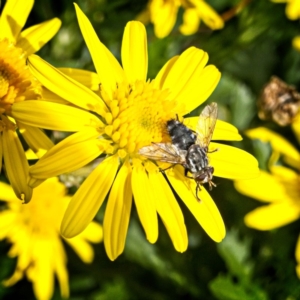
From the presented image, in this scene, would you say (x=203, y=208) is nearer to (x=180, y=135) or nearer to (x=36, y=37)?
(x=180, y=135)

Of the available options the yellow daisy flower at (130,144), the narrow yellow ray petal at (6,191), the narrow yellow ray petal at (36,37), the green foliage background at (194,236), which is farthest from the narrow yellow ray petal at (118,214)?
the green foliage background at (194,236)

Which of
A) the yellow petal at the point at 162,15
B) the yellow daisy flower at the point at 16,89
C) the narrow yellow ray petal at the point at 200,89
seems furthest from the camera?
the yellow petal at the point at 162,15

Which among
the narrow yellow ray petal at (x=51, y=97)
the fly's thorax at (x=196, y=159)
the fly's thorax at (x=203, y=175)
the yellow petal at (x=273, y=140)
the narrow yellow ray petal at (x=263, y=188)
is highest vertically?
the narrow yellow ray petal at (x=51, y=97)

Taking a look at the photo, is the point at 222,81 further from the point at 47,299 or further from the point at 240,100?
the point at 47,299

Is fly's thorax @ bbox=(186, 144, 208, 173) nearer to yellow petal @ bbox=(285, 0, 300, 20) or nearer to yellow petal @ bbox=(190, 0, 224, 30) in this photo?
yellow petal @ bbox=(190, 0, 224, 30)

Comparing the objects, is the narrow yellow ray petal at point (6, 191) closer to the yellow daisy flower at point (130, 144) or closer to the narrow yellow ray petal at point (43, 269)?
the narrow yellow ray petal at point (43, 269)

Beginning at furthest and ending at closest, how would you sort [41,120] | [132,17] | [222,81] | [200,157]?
[222,81], [132,17], [200,157], [41,120]

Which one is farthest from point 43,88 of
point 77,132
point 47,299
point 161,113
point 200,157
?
point 47,299
